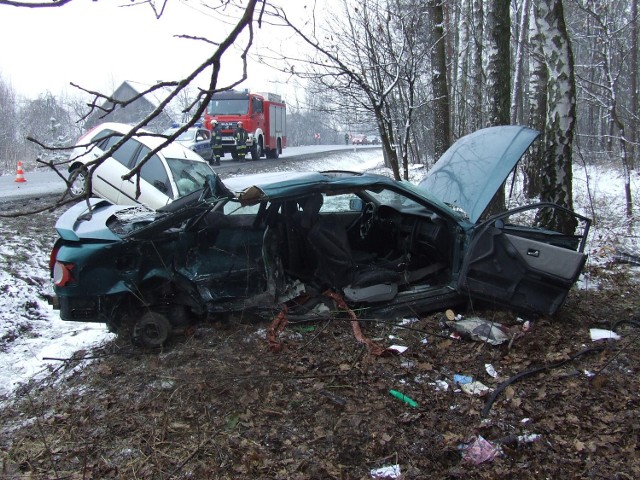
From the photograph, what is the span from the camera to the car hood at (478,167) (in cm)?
478

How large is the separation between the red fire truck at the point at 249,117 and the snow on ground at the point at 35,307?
13.5m

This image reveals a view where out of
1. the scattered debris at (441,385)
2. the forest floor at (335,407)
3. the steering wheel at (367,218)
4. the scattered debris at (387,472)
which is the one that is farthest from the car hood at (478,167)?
the scattered debris at (387,472)

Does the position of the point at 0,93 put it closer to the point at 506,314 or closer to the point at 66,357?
the point at 66,357

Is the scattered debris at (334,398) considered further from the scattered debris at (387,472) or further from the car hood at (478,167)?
the car hood at (478,167)

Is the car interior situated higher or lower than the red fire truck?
lower

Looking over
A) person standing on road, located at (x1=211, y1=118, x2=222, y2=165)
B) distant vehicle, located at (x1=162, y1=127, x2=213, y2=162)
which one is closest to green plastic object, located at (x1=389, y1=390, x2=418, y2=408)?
distant vehicle, located at (x1=162, y1=127, x2=213, y2=162)

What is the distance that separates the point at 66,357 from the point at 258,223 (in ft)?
7.03

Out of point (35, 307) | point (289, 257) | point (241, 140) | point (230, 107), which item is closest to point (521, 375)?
point (289, 257)

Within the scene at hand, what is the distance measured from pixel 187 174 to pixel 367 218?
4.48m

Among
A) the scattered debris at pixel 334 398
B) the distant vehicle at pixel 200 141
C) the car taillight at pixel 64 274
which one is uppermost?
the distant vehicle at pixel 200 141

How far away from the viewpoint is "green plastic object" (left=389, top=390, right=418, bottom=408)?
3.52 meters

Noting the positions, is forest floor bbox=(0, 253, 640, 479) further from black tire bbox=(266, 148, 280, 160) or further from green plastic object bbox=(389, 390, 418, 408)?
black tire bbox=(266, 148, 280, 160)

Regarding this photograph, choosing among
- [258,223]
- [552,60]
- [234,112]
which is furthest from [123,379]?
[234,112]

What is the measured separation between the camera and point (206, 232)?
465 centimetres
